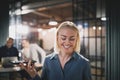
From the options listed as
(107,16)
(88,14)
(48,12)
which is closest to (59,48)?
(107,16)

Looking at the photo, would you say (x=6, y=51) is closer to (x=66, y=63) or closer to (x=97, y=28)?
(x=97, y=28)

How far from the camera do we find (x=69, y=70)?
4.45 ft

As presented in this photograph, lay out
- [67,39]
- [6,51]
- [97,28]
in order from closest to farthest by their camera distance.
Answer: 1. [67,39]
2. [97,28]
3. [6,51]

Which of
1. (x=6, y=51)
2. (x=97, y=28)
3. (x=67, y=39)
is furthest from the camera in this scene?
(x=6, y=51)

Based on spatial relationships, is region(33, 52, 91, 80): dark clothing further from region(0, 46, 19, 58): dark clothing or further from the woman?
region(0, 46, 19, 58): dark clothing

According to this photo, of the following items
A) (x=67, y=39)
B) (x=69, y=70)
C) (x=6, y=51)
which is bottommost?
(x=6, y=51)

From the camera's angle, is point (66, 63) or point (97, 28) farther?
point (97, 28)

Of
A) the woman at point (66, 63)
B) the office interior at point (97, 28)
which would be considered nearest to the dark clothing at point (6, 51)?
the office interior at point (97, 28)

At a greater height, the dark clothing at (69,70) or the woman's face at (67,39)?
the woman's face at (67,39)

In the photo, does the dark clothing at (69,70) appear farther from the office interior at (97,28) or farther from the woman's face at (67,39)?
the office interior at (97,28)

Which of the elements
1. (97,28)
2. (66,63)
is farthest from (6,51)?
(66,63)

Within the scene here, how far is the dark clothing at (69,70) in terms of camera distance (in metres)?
1.35

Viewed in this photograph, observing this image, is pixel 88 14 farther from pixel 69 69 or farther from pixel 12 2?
pixel 69 69

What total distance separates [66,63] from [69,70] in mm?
53
